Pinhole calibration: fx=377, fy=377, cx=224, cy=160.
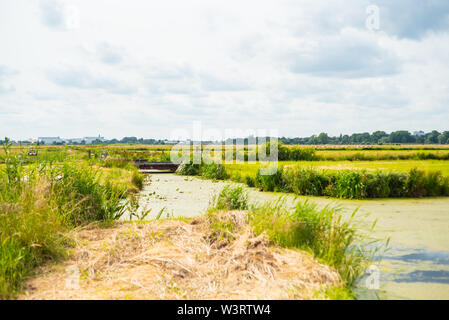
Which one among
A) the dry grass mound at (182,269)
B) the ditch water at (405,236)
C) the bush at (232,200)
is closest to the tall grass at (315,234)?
the dry grass mound at (182,269)

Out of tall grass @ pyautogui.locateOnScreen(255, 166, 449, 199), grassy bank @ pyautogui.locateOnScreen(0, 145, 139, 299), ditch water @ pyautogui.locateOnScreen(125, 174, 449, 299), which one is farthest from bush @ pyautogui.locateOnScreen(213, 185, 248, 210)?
tall grass @ pyautogui.locateOnScreen(255, 166, 449, 199)

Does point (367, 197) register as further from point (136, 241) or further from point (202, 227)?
point (136, 241)

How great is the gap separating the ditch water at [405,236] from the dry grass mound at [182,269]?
0.89 m

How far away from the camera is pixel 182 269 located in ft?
16.1

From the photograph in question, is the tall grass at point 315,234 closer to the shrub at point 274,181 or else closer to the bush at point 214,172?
the shrub at point 274,181

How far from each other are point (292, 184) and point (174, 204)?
5.04 meters

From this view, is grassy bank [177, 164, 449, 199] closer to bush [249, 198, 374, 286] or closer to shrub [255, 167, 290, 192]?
shrub [255, 167, 290, 192]

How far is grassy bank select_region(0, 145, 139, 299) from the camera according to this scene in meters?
4.64

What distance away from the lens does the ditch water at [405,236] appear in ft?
16.1

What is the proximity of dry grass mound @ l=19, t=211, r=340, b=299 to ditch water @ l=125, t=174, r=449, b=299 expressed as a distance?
2.93 feet

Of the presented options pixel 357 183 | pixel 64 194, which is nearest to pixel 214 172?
pixel 357 183

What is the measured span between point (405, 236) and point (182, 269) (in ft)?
16.8

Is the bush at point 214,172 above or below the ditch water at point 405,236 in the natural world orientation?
above

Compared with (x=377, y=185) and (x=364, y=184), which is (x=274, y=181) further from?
(x=377, y=185)
